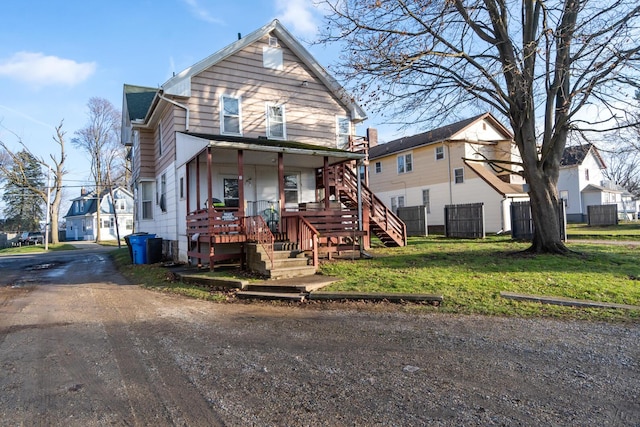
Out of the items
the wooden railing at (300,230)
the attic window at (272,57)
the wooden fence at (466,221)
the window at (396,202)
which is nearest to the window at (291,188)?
the wooden railing at (300,230)

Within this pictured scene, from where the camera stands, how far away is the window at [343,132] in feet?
52.5

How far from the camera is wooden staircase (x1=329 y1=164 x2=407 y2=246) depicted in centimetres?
1458

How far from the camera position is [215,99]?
13617mm

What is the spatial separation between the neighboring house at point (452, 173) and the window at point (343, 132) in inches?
352

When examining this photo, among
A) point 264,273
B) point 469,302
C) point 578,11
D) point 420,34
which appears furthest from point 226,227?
point 578,11

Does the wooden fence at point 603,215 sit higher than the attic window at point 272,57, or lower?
lower

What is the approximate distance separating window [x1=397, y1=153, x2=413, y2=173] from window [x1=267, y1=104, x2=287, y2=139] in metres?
16.2

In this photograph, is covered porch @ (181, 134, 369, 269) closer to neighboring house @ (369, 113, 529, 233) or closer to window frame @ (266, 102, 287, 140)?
window frame @ (266, 102, 287, 140)

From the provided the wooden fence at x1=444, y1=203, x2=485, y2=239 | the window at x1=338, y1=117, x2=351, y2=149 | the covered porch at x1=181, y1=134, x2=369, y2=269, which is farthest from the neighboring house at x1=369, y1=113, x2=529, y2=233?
the covered porch at x1=181, y1=134, x2=369, y2=269

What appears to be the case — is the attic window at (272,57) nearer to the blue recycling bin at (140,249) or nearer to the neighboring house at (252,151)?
the neighboring house at (252,151)

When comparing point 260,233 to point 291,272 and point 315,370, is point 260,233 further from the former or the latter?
point 315,370

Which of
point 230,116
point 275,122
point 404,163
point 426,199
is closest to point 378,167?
point 404,163

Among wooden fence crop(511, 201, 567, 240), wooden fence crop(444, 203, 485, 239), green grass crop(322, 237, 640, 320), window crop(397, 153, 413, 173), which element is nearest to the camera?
green grass crop(322, 237, 640, 320)

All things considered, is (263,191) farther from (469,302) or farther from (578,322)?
(578,322)
